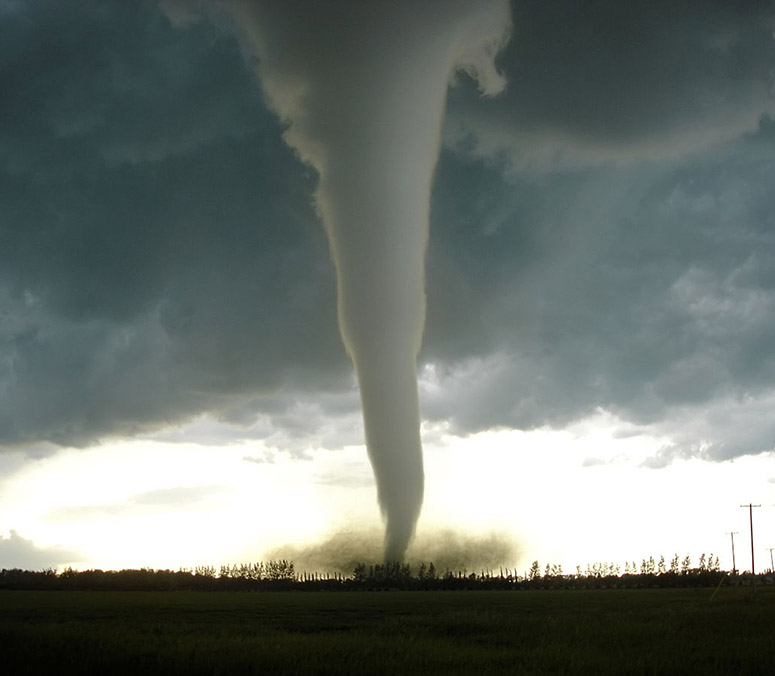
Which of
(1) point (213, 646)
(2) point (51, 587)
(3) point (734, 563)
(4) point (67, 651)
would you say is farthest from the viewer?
(2) point (51, 587)

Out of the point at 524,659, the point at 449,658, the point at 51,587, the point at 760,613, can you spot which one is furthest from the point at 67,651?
the point at 51,587

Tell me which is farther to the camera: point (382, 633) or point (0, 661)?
point (382, 633)

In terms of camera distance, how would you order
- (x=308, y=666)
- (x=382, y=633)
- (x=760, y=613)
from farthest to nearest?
(x=760, y=613), (x=382, y=633), (x=308, y=666)

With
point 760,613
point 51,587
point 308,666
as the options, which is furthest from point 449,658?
point 51,587

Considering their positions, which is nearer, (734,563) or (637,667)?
(637,667)

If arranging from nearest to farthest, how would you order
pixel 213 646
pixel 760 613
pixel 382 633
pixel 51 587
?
pixel 213 646
pixel 382 633
pixel 760 613
pixel 51 587

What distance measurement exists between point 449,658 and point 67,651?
13549mm

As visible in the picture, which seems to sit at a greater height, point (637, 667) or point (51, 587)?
point (637, 667)

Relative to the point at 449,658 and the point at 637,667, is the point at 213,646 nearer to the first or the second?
the point at 449,658

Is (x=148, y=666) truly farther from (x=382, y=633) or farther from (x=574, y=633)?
(x=574, y=633)

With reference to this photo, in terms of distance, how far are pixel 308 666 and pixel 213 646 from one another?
21.3 feet

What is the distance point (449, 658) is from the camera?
97.1ft

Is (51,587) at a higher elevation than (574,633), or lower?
lower

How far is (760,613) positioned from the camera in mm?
54562
